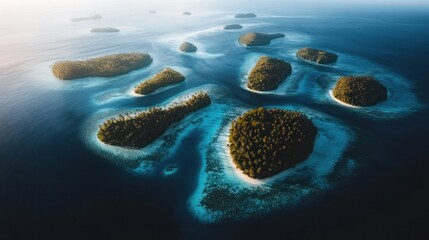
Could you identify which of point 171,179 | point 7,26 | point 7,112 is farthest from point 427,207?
point 7,26

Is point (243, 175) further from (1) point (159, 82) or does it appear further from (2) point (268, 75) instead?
(1) point (159, 82)

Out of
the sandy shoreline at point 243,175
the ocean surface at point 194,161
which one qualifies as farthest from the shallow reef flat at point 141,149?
the sandy shoreline at point 243,175

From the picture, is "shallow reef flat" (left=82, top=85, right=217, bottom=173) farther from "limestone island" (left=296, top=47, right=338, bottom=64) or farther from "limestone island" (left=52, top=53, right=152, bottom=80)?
"limestone island" (left=296, top=47, right=338, bottom=64)

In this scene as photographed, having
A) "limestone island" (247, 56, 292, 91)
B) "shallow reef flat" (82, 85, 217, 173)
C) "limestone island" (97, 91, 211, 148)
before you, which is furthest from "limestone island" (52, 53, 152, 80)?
"limestone island" (247, 56, 292, 91)

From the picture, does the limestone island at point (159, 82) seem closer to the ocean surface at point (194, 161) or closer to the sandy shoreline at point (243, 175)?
the ocean surface at point (194, 161)

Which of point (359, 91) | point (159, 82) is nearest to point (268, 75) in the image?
point (359, 91)

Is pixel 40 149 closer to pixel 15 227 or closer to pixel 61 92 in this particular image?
pixel 15 227
